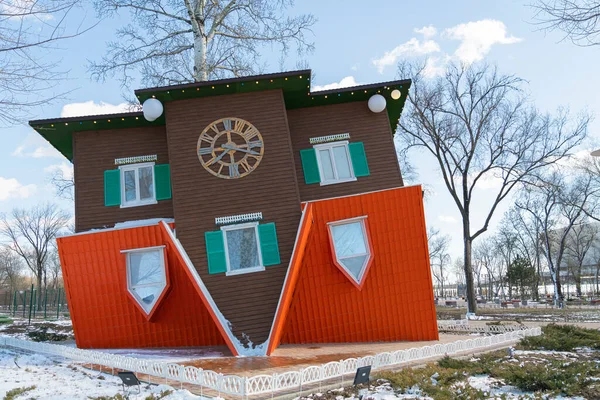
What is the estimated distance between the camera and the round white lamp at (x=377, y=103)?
12.9 metres

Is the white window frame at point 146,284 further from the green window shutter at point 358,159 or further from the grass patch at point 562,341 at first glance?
the grass patch at point 562,341

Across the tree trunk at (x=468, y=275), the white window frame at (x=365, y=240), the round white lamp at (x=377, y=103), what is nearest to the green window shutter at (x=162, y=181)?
the white window frame at (x=365, y=240)

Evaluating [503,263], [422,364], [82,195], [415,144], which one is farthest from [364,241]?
[503,263]

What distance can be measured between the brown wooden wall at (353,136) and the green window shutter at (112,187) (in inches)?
203

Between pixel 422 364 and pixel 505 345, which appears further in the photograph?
pixel 505 345

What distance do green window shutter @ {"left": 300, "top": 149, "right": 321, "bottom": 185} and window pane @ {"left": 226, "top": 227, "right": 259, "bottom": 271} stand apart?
7.82 feet

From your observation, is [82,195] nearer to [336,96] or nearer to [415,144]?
[336,96]

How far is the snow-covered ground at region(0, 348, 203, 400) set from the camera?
6855mm

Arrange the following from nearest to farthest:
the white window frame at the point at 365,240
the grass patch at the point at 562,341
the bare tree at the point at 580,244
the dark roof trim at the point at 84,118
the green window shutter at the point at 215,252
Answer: the grass patch at the point at 562,341 → the green window shutter at the point at 215,252 → the white window frame at the point at 365,240 → the dark roof trim at the point at 84,118 → the bare tree at the point at 580,244

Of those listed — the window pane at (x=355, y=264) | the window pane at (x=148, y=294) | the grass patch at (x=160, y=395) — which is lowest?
the grass patch at (x=160, y=395)

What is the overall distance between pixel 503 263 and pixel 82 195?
2705 inches

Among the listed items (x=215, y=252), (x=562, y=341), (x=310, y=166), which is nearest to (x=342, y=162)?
(x=310, y=166)

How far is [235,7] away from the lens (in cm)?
1845

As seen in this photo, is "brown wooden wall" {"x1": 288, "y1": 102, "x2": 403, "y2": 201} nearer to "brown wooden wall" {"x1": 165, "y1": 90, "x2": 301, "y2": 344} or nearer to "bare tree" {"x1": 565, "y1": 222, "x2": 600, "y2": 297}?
"brown wooden wall" {"x1": 165, "y1": 90, "x2": 301, "y2": 344}
